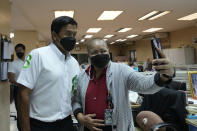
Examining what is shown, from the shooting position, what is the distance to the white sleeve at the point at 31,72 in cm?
130

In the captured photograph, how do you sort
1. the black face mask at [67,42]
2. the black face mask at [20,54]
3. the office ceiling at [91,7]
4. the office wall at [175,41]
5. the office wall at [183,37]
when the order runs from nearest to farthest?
the black face mask at [67,42], the black face mask at [20,54], the office ceiling at [91,7], the office wall at [183,37], the office wall at [175,41]

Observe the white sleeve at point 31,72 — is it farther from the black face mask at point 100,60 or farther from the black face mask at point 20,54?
the black face mask at point 20,54

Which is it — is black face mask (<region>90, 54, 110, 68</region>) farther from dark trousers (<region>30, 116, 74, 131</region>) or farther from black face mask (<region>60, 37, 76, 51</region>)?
dark trousers (<region>30, 116, 74, 131</region>)

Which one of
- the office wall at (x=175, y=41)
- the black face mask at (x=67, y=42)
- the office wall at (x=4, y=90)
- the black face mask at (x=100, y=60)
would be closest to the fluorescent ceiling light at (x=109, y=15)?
the office wall at (x=175, y=41)

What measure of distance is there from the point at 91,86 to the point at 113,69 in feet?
0.68

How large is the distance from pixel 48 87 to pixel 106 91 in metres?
0.43

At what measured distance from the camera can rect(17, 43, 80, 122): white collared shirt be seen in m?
1.33

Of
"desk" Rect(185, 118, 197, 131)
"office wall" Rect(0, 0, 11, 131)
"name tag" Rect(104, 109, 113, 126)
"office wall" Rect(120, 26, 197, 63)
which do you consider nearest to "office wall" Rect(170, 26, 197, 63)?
"office wall" Rect(120, 26, 197, 63)

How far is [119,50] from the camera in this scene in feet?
58.3

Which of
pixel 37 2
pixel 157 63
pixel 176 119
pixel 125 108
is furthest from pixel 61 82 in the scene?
pixel 37 2

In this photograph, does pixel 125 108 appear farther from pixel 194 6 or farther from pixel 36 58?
pixel 194 6

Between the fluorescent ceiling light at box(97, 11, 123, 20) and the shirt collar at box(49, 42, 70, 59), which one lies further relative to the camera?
the fluorescent ceiling light at box(97, 11, 123, 20)

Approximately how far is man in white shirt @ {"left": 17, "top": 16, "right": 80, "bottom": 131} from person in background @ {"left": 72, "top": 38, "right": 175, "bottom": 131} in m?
0.12

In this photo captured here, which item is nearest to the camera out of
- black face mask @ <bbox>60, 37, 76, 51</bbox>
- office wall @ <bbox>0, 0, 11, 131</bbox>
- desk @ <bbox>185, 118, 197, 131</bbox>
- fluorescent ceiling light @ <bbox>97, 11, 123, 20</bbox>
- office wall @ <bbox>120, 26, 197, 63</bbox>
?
black face mask @ <bbox>60, 37, 76, 51</bbox>
